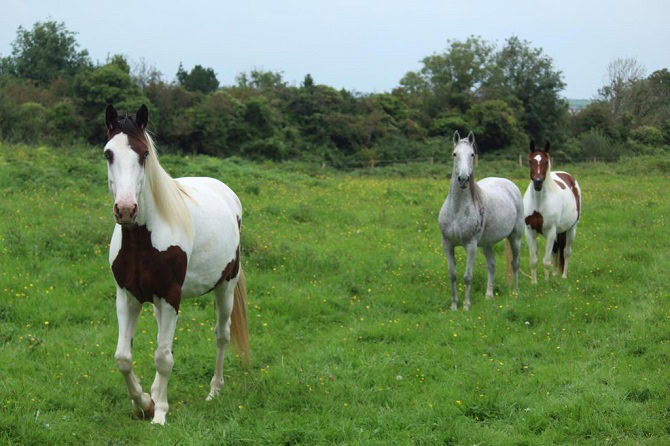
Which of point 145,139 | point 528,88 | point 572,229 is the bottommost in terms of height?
point 572,229

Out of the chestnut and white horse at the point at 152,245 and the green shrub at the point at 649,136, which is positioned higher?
the green shrub at the point at 649,136

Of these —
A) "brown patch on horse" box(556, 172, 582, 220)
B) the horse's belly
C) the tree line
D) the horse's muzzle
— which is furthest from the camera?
the tree line

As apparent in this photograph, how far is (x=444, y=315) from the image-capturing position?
8125 mm

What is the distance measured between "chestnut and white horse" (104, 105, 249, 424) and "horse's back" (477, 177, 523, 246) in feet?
16.3

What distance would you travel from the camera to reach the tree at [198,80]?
A: 152 feet

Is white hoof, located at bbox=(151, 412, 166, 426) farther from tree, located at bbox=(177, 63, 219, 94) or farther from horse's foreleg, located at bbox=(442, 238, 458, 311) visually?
tree, located at bbox=(177, 63, 219, 94)

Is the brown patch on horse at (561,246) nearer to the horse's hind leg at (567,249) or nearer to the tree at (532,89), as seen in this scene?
the horse's hind leg at (567,249)

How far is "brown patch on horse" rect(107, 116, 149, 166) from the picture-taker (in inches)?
168

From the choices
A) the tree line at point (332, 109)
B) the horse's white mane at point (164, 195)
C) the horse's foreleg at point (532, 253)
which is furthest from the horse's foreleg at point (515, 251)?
the tree line at point (332, 109)

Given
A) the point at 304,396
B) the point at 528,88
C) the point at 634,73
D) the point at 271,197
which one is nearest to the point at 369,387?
the point at 304,396

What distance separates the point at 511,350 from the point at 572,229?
17.1 ft

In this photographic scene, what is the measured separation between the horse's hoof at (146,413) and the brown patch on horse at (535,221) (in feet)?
24.9

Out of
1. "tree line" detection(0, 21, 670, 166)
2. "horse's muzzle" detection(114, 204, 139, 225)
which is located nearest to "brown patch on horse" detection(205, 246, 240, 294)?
"horse's muzzle" detection(114, 204, 139, 225)

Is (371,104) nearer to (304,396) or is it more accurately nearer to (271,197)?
(271,197)
